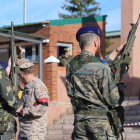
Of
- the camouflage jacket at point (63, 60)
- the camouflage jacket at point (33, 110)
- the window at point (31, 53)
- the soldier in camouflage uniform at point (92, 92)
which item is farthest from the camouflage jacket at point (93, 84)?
the window at point (31, 53)

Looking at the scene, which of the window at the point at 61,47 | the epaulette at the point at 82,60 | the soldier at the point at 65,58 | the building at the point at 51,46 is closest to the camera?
the epaulette at the point at 82,60

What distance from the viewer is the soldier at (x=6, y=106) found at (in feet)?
17.2

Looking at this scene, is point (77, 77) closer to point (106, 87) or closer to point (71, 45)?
point (106, 87)

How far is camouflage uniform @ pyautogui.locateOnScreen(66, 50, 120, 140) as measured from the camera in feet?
15.1

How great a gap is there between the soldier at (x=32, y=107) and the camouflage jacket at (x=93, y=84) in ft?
6.27

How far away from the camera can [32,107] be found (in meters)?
6.60

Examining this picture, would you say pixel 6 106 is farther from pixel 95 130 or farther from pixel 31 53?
pixel 31 53

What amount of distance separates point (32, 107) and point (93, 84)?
85.8 inches

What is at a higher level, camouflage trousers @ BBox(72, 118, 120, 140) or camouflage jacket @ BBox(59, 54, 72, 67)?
camouflage jacket @ BBox(59, 54, 72, 67)

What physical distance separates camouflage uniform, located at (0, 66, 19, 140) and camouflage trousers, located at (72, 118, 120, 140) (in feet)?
3.46

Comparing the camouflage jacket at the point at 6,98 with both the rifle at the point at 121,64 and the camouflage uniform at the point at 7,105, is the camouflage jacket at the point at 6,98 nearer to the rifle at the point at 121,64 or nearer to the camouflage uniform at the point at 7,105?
the camouflage uniform at the point at 7,105

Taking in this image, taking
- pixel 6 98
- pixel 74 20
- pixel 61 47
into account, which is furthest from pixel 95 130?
pixel 74 20

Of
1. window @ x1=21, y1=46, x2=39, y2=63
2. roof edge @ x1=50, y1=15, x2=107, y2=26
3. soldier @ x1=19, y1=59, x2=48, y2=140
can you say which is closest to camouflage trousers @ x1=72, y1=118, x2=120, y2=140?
soldier @ x1=19, y1=59, x2=48, y2=140

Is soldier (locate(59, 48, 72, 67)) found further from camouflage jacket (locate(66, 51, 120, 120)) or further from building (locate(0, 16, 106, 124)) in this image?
camouflage jacket (locate(66, 51, 120, 120))
